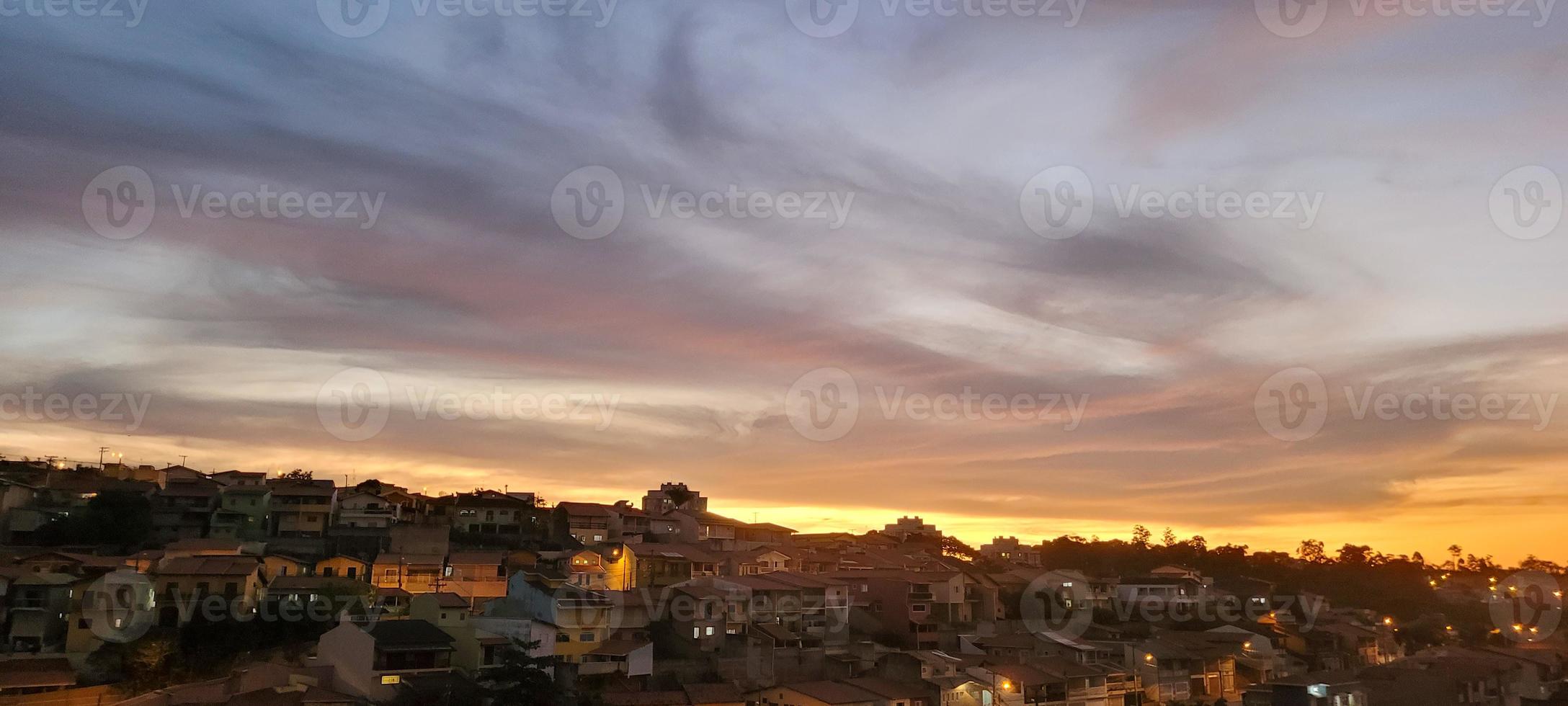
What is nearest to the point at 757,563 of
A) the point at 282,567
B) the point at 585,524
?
the point at 585,524

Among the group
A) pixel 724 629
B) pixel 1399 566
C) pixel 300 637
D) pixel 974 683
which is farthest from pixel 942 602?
pixel 1399 566

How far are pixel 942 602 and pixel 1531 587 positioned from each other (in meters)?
64.9

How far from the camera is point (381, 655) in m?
24.3

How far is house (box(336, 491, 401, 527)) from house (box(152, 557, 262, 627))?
11.2m

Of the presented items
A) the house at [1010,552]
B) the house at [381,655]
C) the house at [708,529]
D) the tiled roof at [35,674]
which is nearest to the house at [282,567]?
the house at [381,655]

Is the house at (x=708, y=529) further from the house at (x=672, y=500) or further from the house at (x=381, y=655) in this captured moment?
the house at (x=381, y=655)

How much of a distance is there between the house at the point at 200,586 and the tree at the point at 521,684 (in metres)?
8.91

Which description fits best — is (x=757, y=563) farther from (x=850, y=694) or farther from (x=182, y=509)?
(x=182, y=509)

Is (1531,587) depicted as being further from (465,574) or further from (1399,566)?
(465,574)

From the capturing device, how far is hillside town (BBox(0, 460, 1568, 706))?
990 inches

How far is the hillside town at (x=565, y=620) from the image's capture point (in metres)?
25.2

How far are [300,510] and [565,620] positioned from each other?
1709 centimetres

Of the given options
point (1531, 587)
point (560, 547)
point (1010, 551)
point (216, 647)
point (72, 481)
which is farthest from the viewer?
point (1531, 587)

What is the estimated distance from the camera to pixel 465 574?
32938mm
